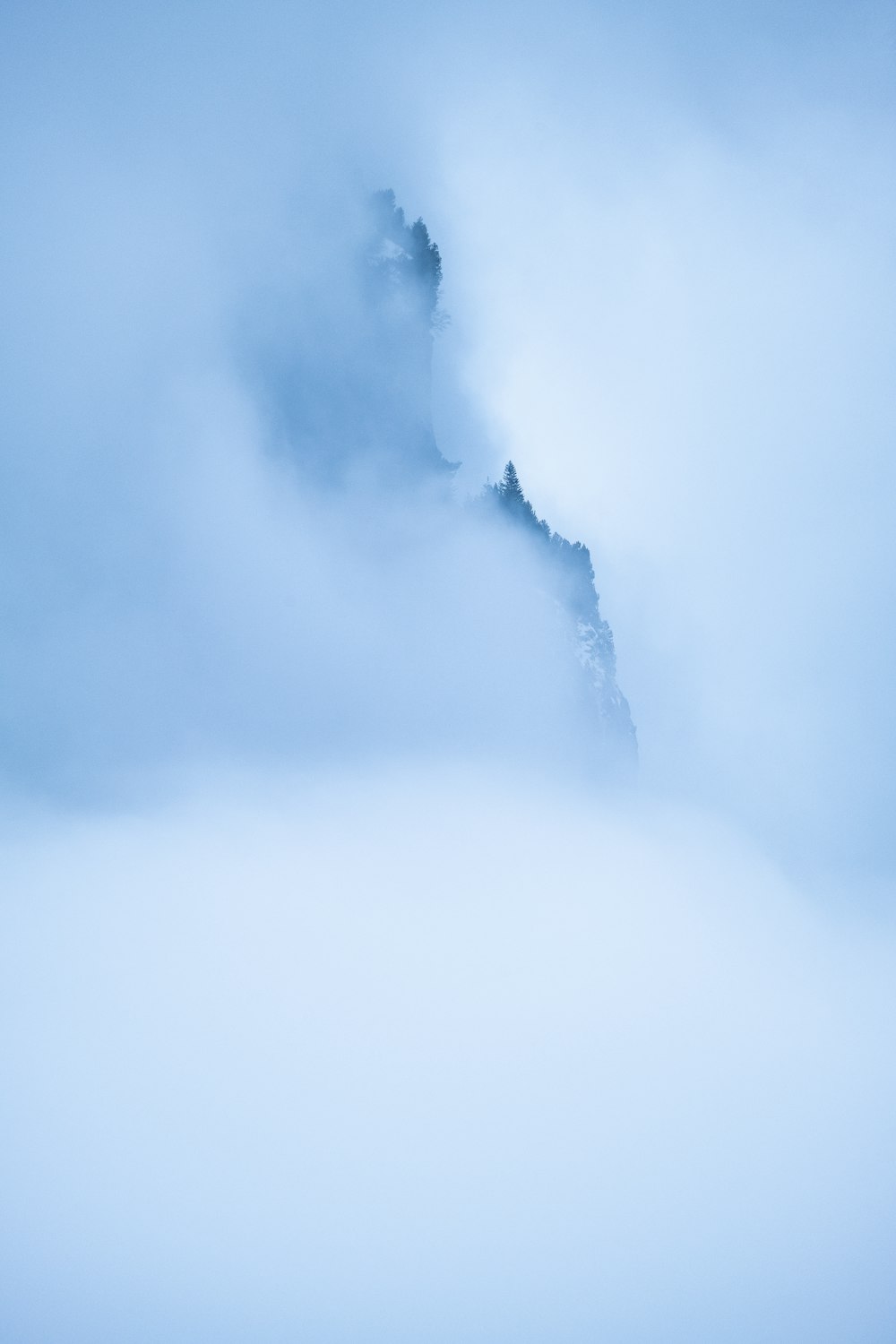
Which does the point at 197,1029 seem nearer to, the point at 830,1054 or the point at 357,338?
the point at 357,338

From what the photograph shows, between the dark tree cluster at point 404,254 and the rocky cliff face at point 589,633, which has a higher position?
the dark tree cluster at point 404,254

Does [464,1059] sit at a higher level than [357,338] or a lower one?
lower

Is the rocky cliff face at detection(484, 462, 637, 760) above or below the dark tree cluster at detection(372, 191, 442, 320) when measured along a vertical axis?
below

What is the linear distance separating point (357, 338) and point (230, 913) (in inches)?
1534

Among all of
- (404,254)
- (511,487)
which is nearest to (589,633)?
(511,487)

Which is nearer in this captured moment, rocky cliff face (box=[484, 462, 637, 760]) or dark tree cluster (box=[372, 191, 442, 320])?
dark tree cluster (box=[372, 191, 442, 320])

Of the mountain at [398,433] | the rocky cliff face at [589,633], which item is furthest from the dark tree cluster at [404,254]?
the rocky cliff face at [589,633]

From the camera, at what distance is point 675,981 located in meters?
72.1

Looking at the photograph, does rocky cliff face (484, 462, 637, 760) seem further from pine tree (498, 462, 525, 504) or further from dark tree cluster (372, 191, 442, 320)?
dark tree cluster (372, 191, 442, 320)

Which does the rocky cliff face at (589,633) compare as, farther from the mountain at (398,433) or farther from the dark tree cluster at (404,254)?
the dark tree cluster at (404,254)

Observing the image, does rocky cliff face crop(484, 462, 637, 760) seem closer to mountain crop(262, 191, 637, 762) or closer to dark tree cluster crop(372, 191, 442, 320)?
mountain crop(262, 191, 637, 762)

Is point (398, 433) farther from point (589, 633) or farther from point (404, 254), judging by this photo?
point (589, 633)

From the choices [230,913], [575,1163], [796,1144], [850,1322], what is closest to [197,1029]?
[230,913]

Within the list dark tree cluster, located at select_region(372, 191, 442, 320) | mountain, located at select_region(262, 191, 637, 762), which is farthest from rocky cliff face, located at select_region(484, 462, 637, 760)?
dark tree cluster, located at select_region(372, 191, 442, 320)
